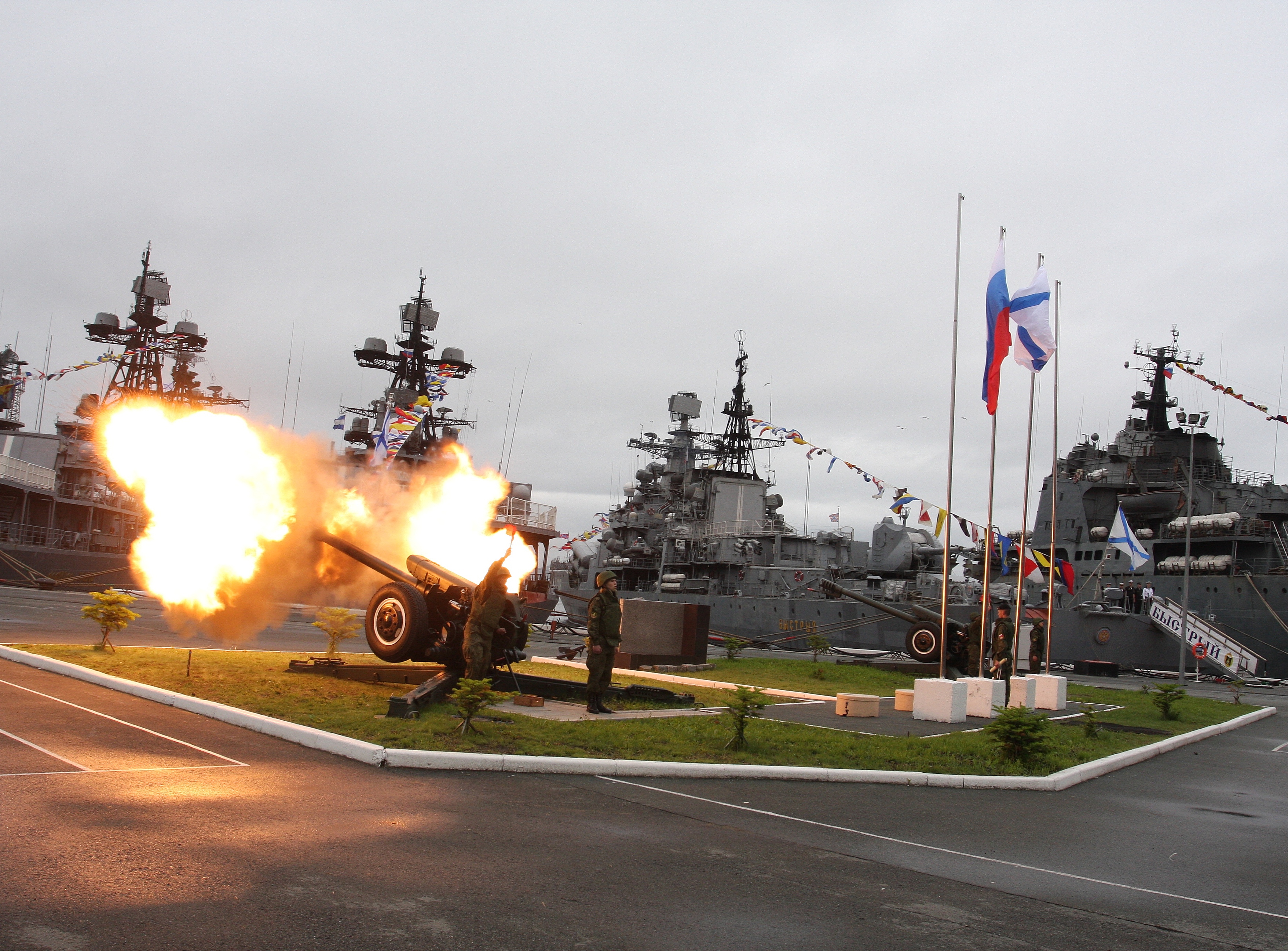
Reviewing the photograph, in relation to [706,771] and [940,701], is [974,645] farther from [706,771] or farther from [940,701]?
[706,771]

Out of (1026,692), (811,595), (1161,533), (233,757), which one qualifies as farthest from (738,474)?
(233,757)

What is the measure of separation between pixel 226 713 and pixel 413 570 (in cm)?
354

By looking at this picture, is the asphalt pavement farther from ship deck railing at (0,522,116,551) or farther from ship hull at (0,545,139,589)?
ship deck railing at (0,522,116,551)

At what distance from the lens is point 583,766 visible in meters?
8.28

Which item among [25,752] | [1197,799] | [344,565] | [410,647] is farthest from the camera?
[344,565]

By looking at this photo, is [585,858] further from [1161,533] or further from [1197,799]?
[1161,533]

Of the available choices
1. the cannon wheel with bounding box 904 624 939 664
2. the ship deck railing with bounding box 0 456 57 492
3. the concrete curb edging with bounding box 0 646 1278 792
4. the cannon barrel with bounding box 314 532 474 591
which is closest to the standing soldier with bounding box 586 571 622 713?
the cannon barrel with bounding box 314 532 474 591

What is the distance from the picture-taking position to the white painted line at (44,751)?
7.00 m

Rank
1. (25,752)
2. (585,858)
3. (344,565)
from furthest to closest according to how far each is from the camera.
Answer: (344,565)
(25,752)
(585,858)

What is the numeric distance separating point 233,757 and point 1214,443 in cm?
4454

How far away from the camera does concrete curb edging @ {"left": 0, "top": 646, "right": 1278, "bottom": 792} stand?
8062 millimetres

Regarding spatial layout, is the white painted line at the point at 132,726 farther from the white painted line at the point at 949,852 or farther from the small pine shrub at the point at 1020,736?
the small pine shrub at the point at 1020,736

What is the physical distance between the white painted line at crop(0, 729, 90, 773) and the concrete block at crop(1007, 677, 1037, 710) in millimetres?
13525

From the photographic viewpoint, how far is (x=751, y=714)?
1001cm
